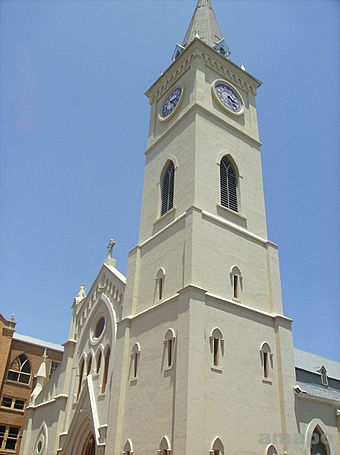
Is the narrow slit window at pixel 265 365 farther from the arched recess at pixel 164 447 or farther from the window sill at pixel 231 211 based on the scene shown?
the window sill at pixel 231 211

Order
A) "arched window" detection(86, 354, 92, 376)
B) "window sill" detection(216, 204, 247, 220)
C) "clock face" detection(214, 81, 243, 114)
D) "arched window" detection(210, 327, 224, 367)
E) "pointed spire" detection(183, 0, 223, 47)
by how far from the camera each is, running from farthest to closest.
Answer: "pointed spire" detection(183, 0, 223, 47), "clock face" detection(214, 81, 243, 114), "arched window" detection(86, 354, 92, 376), "window sill" detection(216, 204, 247, 220), "arched window" detection(210, 327, 224, 367)

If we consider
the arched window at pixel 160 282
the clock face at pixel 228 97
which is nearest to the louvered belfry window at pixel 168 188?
the arched window at pixel 160 282

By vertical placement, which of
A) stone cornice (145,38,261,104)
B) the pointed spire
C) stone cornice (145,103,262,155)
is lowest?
stone cornice (145,103,262,155)

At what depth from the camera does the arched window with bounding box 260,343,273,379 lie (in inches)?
792

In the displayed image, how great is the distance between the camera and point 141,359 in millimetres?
20719

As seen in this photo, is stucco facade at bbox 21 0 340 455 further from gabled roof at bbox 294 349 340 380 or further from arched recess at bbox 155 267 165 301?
gabled roof at bbox 294 349 340 380

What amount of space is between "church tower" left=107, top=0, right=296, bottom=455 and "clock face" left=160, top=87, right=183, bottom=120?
0.12 m

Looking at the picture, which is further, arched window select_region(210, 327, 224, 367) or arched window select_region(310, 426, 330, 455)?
arched window select_region(310, 426, 330, 455)

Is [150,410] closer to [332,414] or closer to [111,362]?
[111,362]

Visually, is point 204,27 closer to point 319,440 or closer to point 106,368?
point 106,368

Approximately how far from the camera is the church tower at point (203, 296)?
1764 centimetres

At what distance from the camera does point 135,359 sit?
2120cm

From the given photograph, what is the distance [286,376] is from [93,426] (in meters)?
9.93

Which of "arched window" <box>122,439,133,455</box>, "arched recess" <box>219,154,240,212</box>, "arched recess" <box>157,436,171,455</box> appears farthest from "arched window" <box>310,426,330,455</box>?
"arched recess" <box>219,154,240,212</box>
